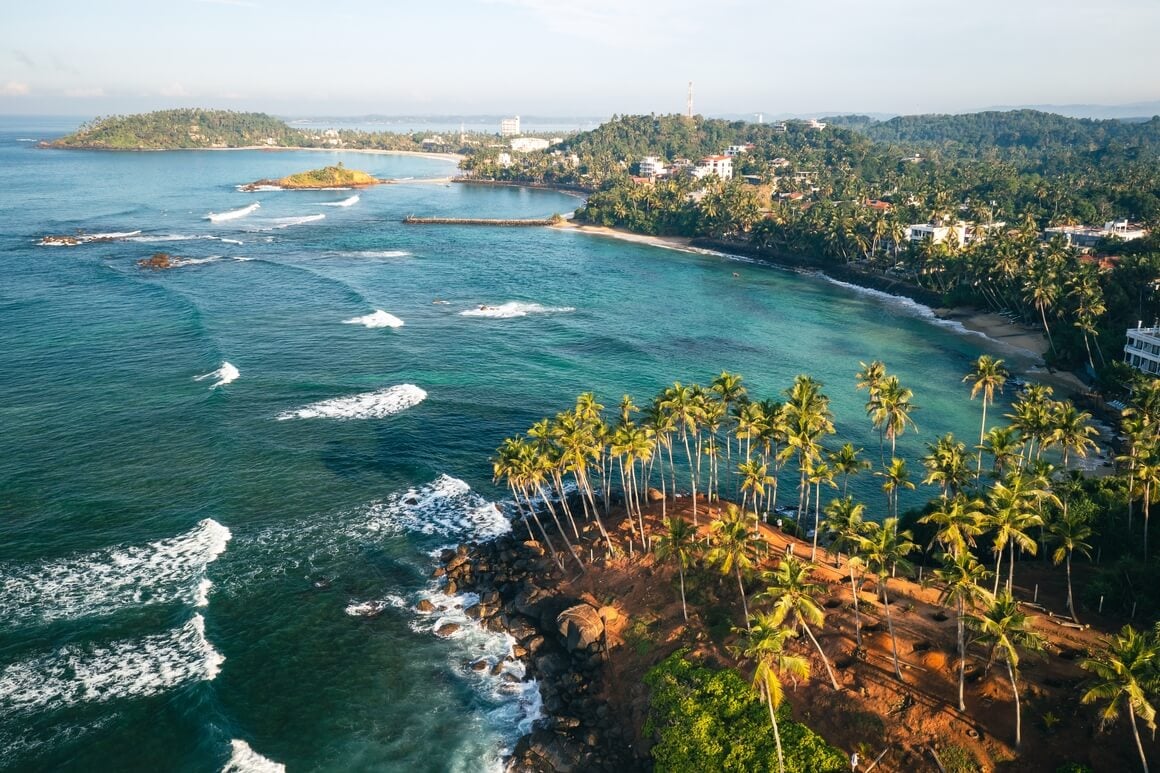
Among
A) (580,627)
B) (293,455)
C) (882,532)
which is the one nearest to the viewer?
(882,532)

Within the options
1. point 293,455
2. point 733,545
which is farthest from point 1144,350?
point 293,455

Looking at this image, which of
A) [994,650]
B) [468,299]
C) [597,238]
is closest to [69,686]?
[994,650]

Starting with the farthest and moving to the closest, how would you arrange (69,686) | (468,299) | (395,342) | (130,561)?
(468,299)
(395,342)
(130,561)
(69,686)

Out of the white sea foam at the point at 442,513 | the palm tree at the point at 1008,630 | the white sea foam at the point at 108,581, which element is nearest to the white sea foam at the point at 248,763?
the white sea foam at the point at 108,581

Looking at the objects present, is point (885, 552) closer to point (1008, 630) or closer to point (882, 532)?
point (882, 532)

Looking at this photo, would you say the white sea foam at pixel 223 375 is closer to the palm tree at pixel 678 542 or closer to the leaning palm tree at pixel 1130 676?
the palm tree at pixel 678 542

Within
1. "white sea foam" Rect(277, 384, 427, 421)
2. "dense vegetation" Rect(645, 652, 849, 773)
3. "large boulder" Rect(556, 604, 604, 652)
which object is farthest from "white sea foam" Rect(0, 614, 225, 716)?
"white sea foam" Rect(277, 384, 427, 421)

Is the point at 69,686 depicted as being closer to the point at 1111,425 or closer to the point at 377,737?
the point at 377,737
